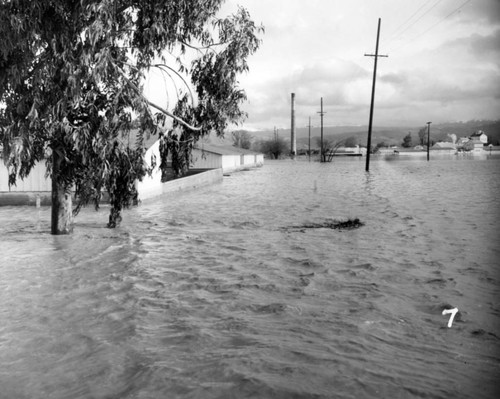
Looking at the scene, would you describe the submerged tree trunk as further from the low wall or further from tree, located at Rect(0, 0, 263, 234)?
the low wall

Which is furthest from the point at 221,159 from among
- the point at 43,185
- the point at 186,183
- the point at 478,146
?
the point at 478,146

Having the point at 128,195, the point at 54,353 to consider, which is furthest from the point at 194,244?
the point at 54,353

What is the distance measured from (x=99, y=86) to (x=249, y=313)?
6576 millimetres

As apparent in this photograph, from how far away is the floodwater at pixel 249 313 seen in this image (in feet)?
15.5

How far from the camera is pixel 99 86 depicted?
36.9 feet

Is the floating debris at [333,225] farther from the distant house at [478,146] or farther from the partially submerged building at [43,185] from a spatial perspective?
the distant house at [478,146]

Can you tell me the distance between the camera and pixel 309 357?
5.23 m

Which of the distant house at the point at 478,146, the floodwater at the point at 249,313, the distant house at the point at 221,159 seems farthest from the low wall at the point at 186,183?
the distant house at the point at 478,146

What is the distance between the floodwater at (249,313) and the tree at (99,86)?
1656 mm

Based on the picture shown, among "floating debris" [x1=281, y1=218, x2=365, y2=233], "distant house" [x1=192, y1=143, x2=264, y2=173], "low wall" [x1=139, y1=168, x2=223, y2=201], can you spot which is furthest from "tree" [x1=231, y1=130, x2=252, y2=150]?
"floating debris" [x1=281, y1=218, x2=365, y2=233]

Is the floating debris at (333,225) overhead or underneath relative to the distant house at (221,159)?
underneath

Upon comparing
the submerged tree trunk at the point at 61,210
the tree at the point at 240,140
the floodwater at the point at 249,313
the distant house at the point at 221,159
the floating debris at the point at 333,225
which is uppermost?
the tree at the point at 240,140

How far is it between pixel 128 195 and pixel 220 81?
3437 mm

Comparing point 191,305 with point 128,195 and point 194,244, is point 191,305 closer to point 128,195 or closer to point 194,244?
point 194,244
